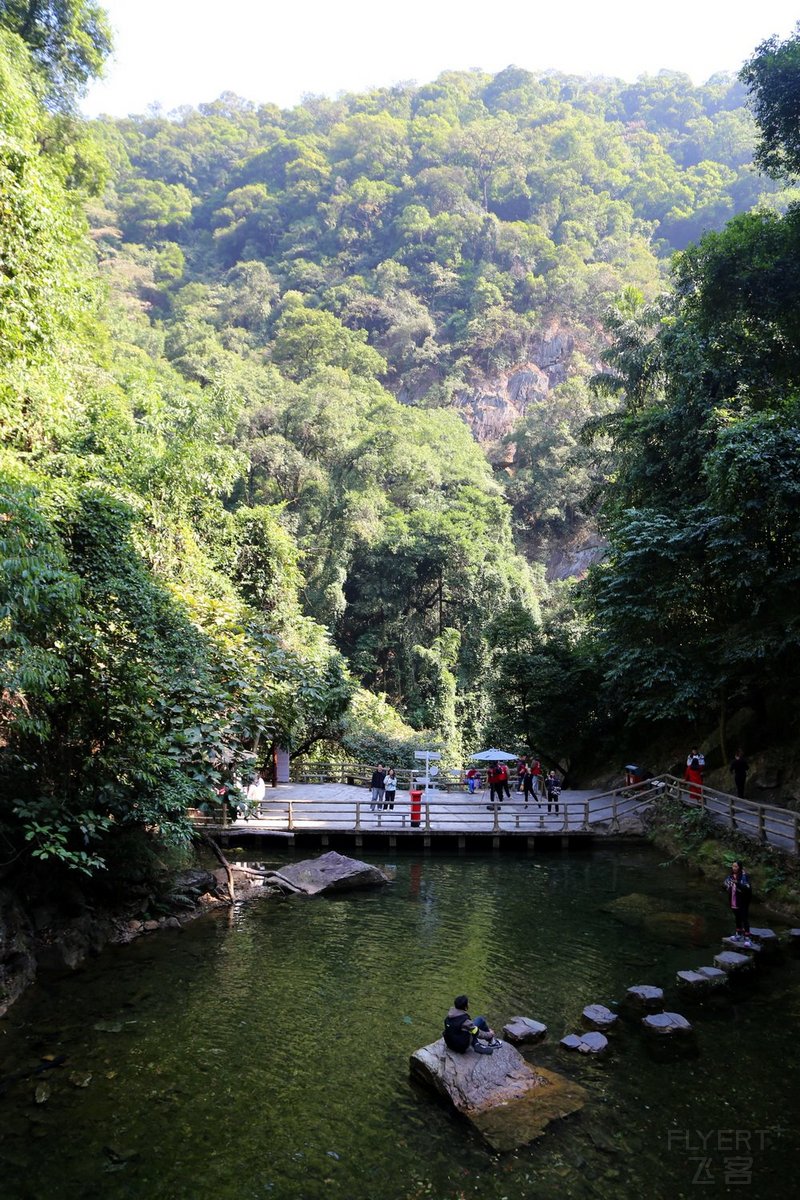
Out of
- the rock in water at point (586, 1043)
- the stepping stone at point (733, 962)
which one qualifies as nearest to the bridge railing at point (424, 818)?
the stepping stone at point (733, 962)

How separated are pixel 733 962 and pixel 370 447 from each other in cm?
3108

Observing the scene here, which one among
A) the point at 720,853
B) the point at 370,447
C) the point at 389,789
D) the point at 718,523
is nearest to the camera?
the point at 720,853

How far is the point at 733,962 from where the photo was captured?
9453mm

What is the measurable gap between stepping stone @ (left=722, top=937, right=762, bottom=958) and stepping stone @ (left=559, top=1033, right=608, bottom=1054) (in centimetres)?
333

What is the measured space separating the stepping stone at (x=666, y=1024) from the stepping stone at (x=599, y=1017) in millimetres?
365

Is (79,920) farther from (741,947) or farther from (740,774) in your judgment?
(740,774)

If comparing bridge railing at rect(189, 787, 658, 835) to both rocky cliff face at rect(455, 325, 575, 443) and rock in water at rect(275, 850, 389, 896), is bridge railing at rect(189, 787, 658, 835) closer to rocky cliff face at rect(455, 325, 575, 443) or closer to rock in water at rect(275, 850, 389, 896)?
rock in water at rect(275, 850, 389, 896)

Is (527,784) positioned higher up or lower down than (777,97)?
lower down

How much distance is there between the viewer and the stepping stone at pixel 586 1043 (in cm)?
755

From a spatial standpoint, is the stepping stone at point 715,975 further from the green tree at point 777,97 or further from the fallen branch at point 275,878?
the green tree at point 777,97

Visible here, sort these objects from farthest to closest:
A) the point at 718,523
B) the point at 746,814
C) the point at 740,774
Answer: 1. the point at 740,774
2. the point at 746,814
3. the point at 718,523

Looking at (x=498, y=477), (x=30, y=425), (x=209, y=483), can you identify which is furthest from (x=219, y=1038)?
(x=498, y=477)

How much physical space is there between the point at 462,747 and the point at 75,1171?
Answer: 89.8ft

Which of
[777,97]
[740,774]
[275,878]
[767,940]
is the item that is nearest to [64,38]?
[777,97]
